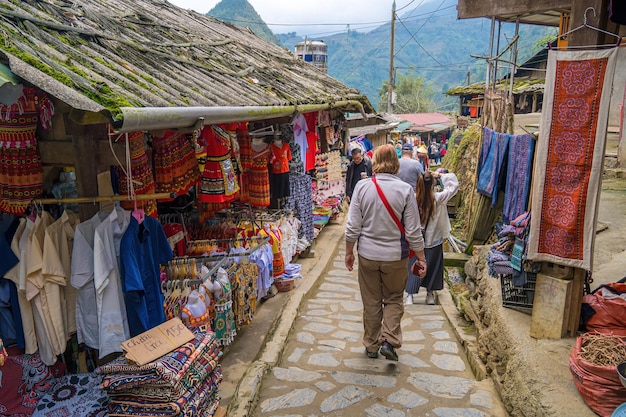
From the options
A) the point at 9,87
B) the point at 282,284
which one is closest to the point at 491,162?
the point at 282,284

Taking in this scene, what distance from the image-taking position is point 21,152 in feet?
13.0

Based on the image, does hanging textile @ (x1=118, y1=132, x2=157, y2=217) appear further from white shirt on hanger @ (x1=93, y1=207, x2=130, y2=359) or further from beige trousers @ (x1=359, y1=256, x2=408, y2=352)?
beige trousers @ (x1=359, y1=256, x2=408, y2=352)

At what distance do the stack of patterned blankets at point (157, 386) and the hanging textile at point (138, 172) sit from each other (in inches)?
63.6

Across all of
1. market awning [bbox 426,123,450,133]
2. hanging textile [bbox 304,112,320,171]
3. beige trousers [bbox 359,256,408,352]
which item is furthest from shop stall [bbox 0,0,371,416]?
market awning [bbox 426,123,450,133]

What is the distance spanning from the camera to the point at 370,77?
148625 millimetres

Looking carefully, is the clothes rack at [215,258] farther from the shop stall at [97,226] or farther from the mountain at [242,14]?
the mountain at [242,14]

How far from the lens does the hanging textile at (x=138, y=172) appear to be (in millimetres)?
4535

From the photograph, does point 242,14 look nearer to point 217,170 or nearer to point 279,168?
point 279,168

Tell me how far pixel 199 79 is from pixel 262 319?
3.39 m

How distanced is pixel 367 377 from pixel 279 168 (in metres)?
4.84

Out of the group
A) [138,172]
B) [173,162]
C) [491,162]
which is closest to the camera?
[138,172]

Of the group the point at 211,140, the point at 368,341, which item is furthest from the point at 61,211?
the point at 368,341

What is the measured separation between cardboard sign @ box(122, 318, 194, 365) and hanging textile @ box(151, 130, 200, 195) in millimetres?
1918

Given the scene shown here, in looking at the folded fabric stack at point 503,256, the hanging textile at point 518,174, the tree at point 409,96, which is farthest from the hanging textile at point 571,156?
the tree at point 409,96
